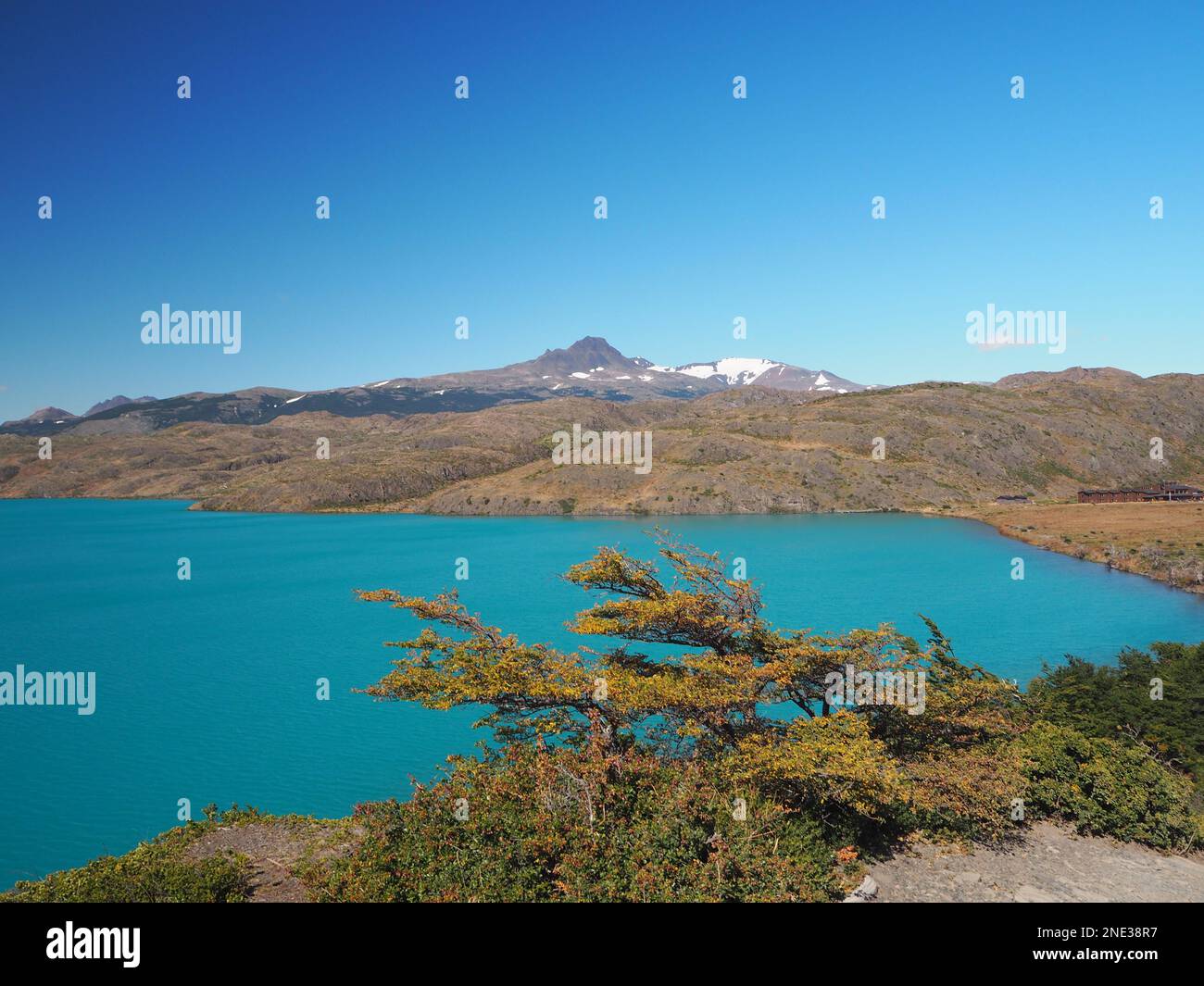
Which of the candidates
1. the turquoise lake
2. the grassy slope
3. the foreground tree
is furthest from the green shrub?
the grassy slope

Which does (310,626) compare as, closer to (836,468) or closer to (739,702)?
(739,702)

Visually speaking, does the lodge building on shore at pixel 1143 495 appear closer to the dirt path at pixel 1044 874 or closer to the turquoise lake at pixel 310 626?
the turquoise lake at pixel 310 626

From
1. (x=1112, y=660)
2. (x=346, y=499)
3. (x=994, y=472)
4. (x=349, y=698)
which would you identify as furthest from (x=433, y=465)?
(x=1112, y=660)

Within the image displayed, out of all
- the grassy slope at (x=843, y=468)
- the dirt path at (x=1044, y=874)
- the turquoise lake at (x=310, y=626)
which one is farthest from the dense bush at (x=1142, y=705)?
the grassy slope at (x=843, y=468)

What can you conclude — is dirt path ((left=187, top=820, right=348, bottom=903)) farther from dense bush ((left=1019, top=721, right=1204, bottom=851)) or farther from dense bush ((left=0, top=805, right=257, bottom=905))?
dense bush ((left=1019, top=721, right=1204, bottom=851))

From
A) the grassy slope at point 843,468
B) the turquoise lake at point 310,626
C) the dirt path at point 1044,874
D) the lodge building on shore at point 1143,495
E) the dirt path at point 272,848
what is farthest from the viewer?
the grassy slope at point 843,468
